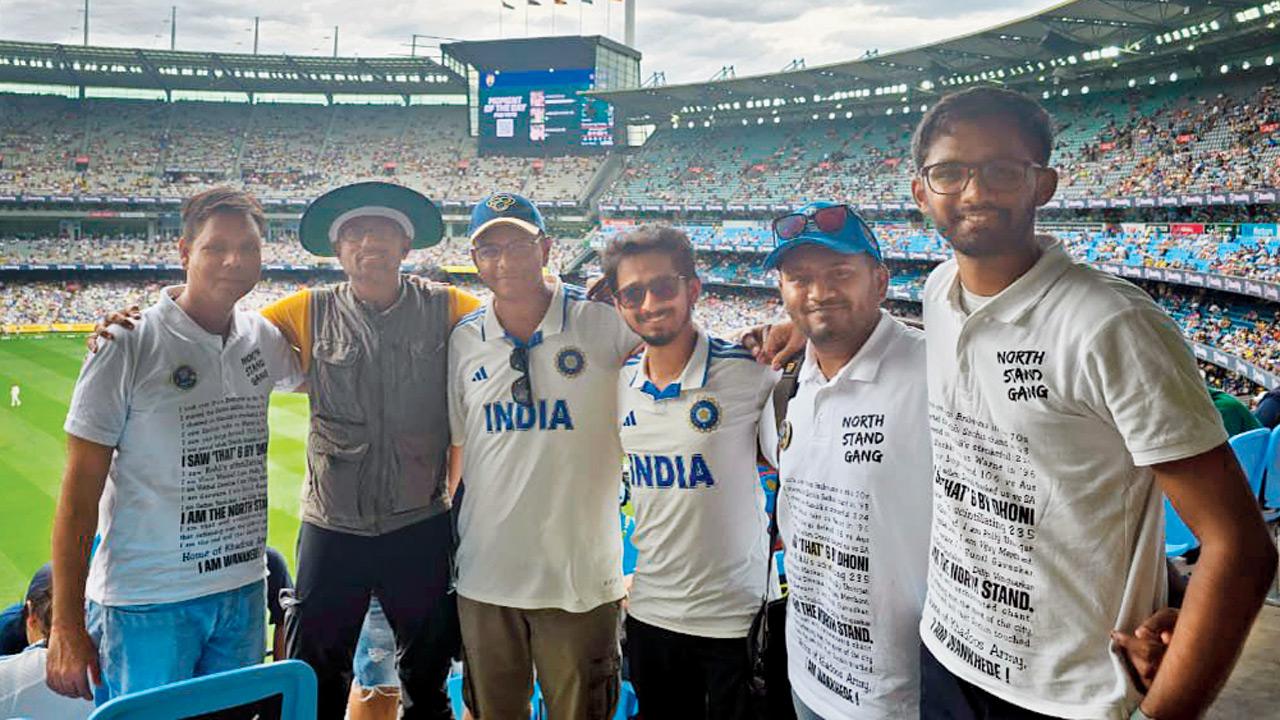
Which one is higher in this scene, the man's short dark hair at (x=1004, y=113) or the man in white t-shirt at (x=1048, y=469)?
the man's short dark hair at (x=1004, y=113)

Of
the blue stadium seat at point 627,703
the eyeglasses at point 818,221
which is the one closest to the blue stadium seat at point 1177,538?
the blue stadium seat at point 627,703

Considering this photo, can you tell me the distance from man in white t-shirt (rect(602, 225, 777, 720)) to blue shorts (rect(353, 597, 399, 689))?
1.41 metres

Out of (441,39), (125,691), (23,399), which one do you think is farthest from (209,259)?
(441,39)

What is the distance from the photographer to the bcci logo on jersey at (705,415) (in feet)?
9.21

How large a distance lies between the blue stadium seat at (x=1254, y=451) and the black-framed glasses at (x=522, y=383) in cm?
415

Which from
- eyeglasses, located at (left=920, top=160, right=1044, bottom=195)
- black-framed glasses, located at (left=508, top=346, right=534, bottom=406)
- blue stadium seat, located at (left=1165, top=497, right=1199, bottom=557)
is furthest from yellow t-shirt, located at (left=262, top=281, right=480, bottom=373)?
blue stadium seat, located at (left=1165, top=497, right=1199, bottom=557)

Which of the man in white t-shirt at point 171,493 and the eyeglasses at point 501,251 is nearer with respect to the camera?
the man in white t-shirt at point 171,493

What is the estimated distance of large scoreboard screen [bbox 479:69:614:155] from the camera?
1743 inches

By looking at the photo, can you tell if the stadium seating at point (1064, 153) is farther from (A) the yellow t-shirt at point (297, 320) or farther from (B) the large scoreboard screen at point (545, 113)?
(A) the yellow t-shirt at point (297, 320)

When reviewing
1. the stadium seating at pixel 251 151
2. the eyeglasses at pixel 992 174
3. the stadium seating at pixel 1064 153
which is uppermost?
the stadium seating at pixel 251 151

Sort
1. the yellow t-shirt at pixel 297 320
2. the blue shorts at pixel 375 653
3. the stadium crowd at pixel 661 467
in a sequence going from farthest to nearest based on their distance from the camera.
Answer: the blue shorts at pixel 375 653 < the yellow t-shirt at pixel 297 320 < the stadium crowd at pixel 661 467

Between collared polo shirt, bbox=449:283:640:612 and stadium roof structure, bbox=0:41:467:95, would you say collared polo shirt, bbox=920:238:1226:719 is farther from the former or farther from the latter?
stadium roof structure, bbox=0:41:467:95

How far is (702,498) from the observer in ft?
9.16

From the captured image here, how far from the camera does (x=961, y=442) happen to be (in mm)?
1990
